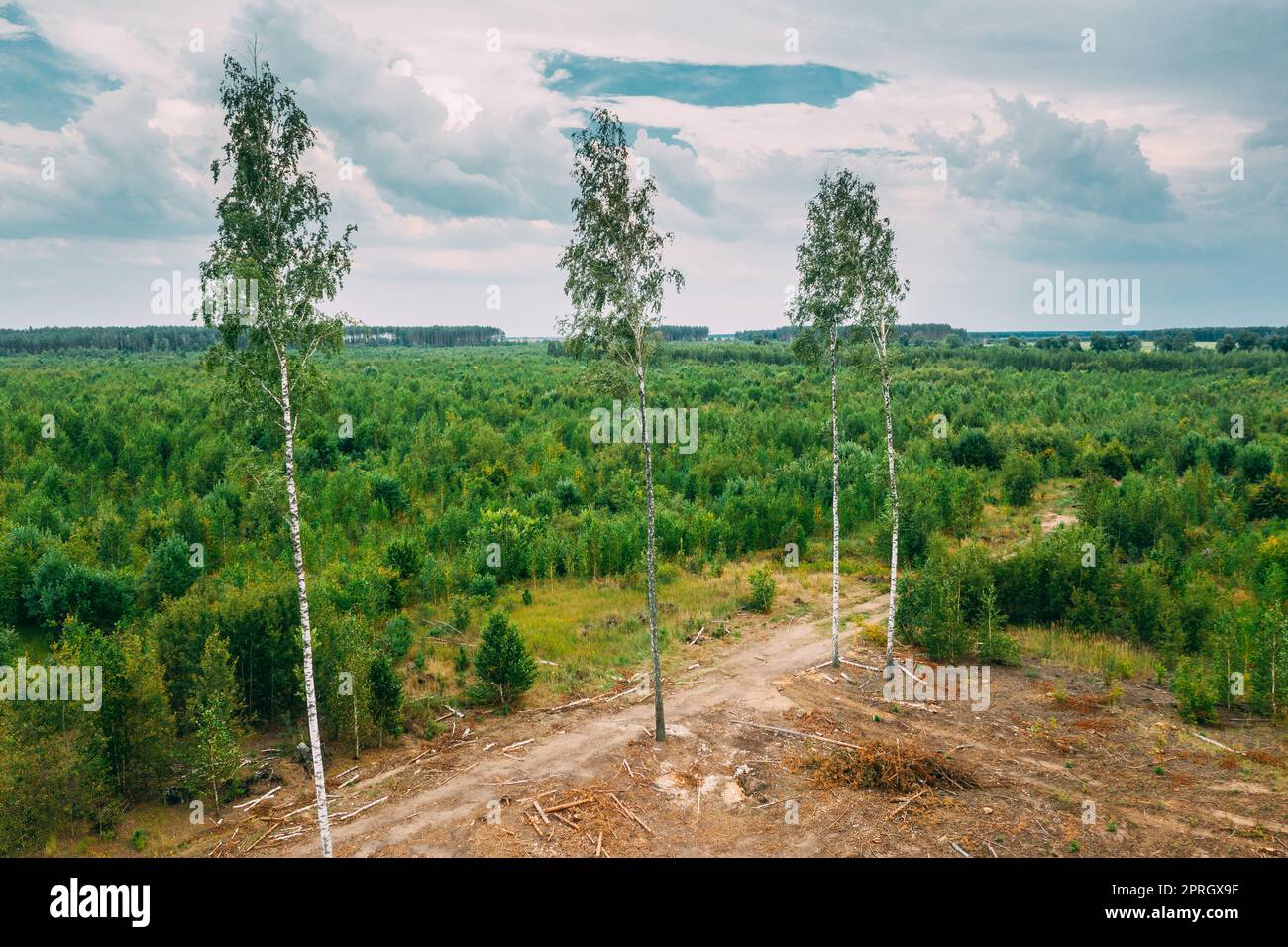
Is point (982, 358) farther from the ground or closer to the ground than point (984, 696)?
farther from the ground

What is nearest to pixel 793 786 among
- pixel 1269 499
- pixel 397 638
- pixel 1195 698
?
pixel 1195 698

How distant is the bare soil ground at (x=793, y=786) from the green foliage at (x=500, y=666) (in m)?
0.55

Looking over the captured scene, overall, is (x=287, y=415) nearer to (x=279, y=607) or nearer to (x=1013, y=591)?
(x=279, y=607)

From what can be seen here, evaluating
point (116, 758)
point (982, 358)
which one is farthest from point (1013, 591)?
point (982, 358)

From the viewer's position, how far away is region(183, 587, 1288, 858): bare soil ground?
1151 centimetres

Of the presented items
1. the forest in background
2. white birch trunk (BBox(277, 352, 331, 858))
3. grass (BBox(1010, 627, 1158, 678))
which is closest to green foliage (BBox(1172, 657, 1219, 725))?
the forest in background

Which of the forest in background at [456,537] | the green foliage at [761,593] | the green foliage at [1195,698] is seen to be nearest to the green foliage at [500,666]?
the forest in background at [456,537]

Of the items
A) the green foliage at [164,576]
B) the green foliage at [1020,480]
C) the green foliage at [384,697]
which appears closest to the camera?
the green foliage at [384,697]

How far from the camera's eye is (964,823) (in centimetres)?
1193

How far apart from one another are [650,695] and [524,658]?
307 centimetres

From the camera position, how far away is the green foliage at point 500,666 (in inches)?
659

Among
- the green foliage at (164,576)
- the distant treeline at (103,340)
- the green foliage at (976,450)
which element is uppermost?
the distant treeline at (103,340)

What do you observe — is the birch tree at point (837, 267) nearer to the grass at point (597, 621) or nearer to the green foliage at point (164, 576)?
the grass at point (597, 621)
